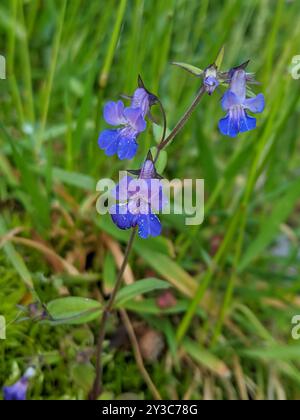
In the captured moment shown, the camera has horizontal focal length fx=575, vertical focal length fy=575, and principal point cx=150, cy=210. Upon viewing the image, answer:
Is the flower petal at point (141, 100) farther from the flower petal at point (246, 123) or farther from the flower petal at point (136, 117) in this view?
the flower petal at point (246, 123)

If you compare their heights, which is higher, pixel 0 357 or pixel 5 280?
pixel 5 280

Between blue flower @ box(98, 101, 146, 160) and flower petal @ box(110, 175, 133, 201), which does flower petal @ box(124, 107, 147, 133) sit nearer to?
blue flower @ box(98, 101, 146, 160)

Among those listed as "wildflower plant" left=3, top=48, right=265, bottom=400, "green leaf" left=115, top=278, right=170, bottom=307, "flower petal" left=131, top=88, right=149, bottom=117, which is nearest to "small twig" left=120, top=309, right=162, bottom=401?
"green leaf" left=115, top=278, right=170, bottom=307

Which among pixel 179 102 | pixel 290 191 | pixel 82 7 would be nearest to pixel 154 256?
pixel 290 191

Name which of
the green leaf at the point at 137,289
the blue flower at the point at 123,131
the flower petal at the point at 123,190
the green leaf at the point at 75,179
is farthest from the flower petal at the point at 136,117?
the green leaf at the point at 75,179

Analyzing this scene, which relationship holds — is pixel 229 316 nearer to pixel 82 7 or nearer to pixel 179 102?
pixel 179 102
